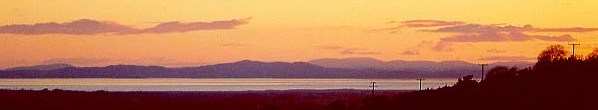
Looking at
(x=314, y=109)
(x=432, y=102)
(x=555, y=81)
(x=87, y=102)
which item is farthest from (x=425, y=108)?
(x=87, y=102)

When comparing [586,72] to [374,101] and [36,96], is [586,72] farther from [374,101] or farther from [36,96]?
[36,96]

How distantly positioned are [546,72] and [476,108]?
21.2 feet

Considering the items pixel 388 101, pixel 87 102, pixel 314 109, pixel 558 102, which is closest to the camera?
pixel 558 102

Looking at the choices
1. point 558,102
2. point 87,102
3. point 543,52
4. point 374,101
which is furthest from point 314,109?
point 87,102

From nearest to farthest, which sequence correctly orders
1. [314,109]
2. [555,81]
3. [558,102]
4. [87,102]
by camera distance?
[558,102], [555,81], [314,109], [87,102]

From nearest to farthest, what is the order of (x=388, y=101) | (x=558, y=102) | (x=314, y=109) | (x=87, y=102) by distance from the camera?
(x=558, y=102)
(x=388, y=101)
(x=314, y=109)
(x=87, y=102)

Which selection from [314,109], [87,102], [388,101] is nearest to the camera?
[388,101]

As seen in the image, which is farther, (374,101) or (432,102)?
(374,101)

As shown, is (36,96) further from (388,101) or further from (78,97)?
(388,101)

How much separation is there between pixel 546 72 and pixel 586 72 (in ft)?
6.11

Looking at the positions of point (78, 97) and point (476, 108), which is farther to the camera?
point (78, 97)

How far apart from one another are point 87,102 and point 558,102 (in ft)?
184

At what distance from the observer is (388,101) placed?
68688 millimetres

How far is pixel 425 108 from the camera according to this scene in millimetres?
63969
